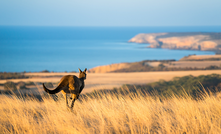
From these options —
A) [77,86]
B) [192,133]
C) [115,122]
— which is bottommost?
[192,133]

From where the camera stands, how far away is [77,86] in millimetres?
3803

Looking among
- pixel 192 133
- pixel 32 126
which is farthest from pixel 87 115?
pixel 192 133

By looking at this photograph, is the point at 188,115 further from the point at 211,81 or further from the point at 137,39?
the point at 137,39

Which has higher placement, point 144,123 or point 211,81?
point 144,123

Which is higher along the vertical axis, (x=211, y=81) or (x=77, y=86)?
(x=77, y=86)

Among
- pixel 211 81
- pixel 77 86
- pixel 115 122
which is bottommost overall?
pixel 211 81

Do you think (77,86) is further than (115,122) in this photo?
No

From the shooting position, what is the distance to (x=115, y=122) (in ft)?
15.3

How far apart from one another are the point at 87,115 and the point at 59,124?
38.9 inches

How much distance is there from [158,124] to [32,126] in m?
2.75

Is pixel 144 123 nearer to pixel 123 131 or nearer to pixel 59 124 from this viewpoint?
pixel 123 131

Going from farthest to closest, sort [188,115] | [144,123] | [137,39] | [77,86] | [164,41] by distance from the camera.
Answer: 1. [137,39]
2. [164,41]
3. [188,115]
4. [144,123]
5. [77,86]

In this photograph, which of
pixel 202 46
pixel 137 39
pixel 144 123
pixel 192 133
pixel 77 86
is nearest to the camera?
pixel 77 86

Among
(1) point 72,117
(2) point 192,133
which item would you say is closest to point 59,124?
(1) point 72,117
